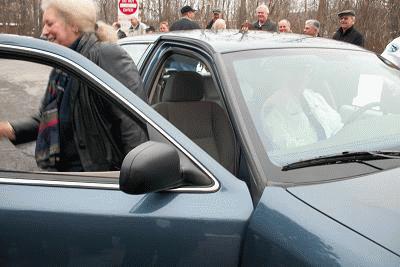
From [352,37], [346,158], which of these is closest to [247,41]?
[346,158]

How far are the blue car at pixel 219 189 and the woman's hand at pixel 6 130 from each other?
0.03m

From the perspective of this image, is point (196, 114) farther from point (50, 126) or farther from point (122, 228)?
point (122, 228)

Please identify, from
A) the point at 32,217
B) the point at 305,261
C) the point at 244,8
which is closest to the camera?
the point at 305,261

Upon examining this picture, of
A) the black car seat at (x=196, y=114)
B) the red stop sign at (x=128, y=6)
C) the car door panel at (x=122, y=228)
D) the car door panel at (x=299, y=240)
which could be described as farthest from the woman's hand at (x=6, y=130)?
the red stop sign at (x=128, y=6)

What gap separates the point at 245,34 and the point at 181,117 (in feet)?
2.07

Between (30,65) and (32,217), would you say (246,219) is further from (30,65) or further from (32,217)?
(30,65)

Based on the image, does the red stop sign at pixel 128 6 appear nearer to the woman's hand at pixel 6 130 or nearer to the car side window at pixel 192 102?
the car side window at pixel 192 102

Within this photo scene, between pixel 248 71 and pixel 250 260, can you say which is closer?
pixel 250 260

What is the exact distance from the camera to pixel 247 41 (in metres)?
2.66

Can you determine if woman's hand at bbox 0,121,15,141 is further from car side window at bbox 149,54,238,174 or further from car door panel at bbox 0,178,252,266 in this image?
car side window at bbox 149,54,238,174

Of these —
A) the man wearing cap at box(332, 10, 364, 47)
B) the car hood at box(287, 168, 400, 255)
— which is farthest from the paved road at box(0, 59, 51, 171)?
the man wearing cap at box(332, 10, 364, 47)

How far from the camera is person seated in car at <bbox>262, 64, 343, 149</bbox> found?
2.14m

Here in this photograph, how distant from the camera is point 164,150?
161 centimetres

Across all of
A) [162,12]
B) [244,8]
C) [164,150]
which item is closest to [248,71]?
[164,150]
